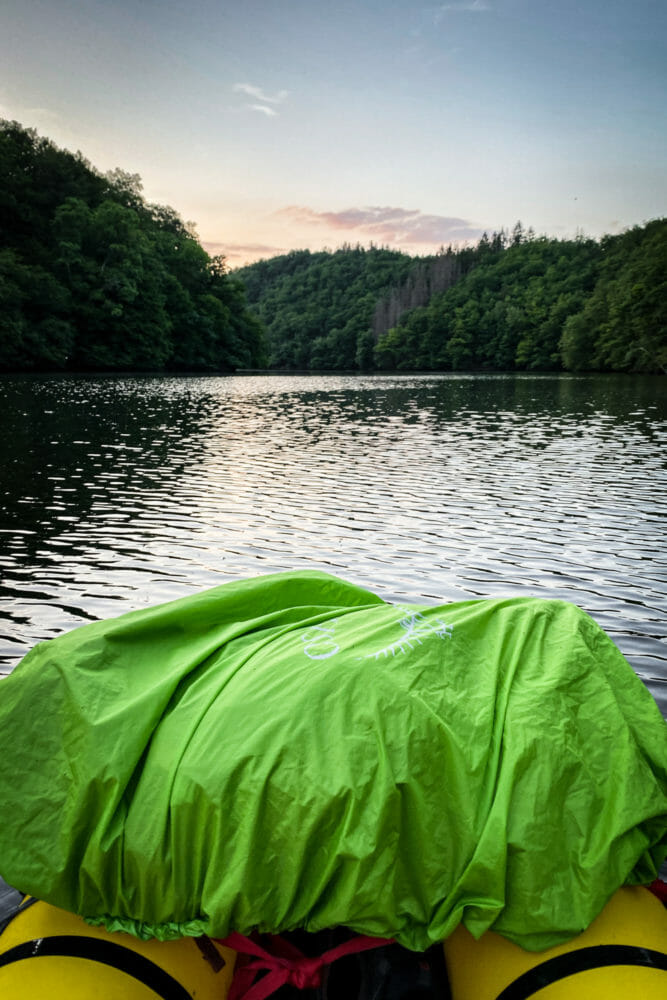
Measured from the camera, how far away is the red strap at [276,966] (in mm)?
2109

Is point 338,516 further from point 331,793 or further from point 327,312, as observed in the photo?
point 327,312

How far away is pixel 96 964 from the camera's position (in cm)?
199

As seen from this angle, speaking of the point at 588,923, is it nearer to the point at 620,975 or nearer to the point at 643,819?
the point at 620,975

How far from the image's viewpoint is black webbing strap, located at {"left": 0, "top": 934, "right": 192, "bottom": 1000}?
200cm

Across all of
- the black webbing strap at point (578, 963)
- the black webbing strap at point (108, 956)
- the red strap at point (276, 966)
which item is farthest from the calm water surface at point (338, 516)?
the black webbing strap at point (108, 956)

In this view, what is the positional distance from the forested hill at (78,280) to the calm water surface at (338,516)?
3888 centimetres

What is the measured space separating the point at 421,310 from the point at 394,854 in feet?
518

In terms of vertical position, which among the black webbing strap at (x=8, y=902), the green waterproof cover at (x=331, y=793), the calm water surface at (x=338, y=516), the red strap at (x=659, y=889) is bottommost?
the calm water surface at (x=338, y=516)

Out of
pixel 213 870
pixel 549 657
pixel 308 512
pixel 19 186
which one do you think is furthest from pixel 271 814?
pixel 19 186

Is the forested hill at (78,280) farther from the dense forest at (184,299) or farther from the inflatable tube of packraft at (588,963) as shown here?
the inflatable tube of packraft at (588,963)

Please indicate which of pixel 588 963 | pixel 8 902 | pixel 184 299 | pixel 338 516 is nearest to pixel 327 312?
pixel 184 299

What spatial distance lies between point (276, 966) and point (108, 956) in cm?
53

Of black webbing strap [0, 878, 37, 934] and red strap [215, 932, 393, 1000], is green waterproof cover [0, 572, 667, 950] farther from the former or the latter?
black webbing strap [0, 878, 37, 934]

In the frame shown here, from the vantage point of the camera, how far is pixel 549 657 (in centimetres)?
251
